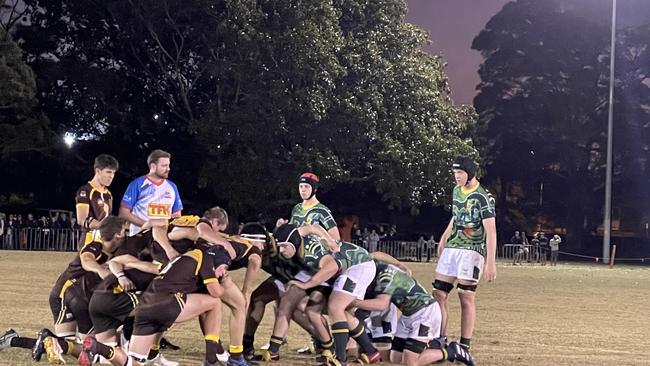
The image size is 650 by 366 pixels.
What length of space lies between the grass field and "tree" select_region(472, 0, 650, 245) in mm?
29818

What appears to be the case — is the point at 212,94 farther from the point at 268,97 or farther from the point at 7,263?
the point at 7,263

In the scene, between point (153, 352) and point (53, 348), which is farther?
point (153, 352)

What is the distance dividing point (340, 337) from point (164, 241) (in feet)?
6.45

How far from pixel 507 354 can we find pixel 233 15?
2674 cm

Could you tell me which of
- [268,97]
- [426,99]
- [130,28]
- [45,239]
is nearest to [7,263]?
[45,239]

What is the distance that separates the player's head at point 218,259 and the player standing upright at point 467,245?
2.74 metres

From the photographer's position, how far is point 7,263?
984 inches

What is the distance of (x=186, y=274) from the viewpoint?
771 centimetres

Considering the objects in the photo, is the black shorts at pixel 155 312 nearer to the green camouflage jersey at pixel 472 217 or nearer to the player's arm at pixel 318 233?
the player's arm at pixel 318 233

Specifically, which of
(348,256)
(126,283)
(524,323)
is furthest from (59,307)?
(524,323)

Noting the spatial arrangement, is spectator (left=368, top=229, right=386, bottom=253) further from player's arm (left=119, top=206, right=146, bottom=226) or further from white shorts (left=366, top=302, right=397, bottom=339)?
player's arm (left=119, top=206, right=146, bottom=226)

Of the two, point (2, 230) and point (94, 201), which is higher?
point (94, 201)

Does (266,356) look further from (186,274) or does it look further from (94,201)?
(94,201)

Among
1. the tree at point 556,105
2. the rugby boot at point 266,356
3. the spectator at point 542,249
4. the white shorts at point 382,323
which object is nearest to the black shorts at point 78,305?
the rugby boot at point 266,356
